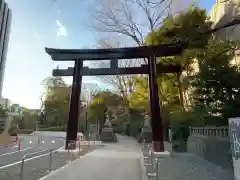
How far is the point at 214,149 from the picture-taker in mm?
8805

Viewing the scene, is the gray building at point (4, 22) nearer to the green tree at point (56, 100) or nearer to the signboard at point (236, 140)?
the signboard at point (236, 140)

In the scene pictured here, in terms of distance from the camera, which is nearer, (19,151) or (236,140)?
(236,140)

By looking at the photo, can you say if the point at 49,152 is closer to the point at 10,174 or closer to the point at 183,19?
the point at 10,174

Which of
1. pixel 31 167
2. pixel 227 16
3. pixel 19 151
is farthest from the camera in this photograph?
pixel 19 151

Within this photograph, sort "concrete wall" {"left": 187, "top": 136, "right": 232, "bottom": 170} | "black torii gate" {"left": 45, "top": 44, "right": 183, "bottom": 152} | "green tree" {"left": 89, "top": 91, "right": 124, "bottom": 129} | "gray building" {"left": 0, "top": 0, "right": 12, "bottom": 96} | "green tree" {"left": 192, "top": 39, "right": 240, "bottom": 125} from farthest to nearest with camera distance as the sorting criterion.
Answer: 1. "green tree" {"left": 89, "top": 91, "right": 124, "bottom": 129}
2. "black torii gate" {"left": 45, "top": 44, "right": 183, "bottom": 152}
3. "green tree" {"left": 192, "top": 39, "right": 240, "bottom": 125}
4. "concrete wall" {"left": 187, "top": 136, "right": 232, "bottom": 170}
5. "gray building" {"left": 0, "top": 0, "right": 12, "bottom": 96}

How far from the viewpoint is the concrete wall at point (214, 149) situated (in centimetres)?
758

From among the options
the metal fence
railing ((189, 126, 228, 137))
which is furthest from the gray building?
railing ((189, 126, 228, 137))

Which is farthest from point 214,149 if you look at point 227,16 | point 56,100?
point 56,100

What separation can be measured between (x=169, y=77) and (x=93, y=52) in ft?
25.4

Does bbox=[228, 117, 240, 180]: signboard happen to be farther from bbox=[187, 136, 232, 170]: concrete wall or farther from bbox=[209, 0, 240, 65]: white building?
bbox=[209, 0, 240, 65]: white building

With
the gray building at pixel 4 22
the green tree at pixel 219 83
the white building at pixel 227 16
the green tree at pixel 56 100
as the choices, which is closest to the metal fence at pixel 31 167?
the gray building at pixel 4 22

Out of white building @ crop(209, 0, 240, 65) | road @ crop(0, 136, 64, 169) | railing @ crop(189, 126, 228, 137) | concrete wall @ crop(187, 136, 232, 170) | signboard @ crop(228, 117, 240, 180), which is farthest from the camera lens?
white building @ crop(209, 0, 240, 65)

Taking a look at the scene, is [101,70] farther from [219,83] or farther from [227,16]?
[227,16]

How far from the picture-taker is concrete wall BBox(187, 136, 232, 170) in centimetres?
Result: 758
